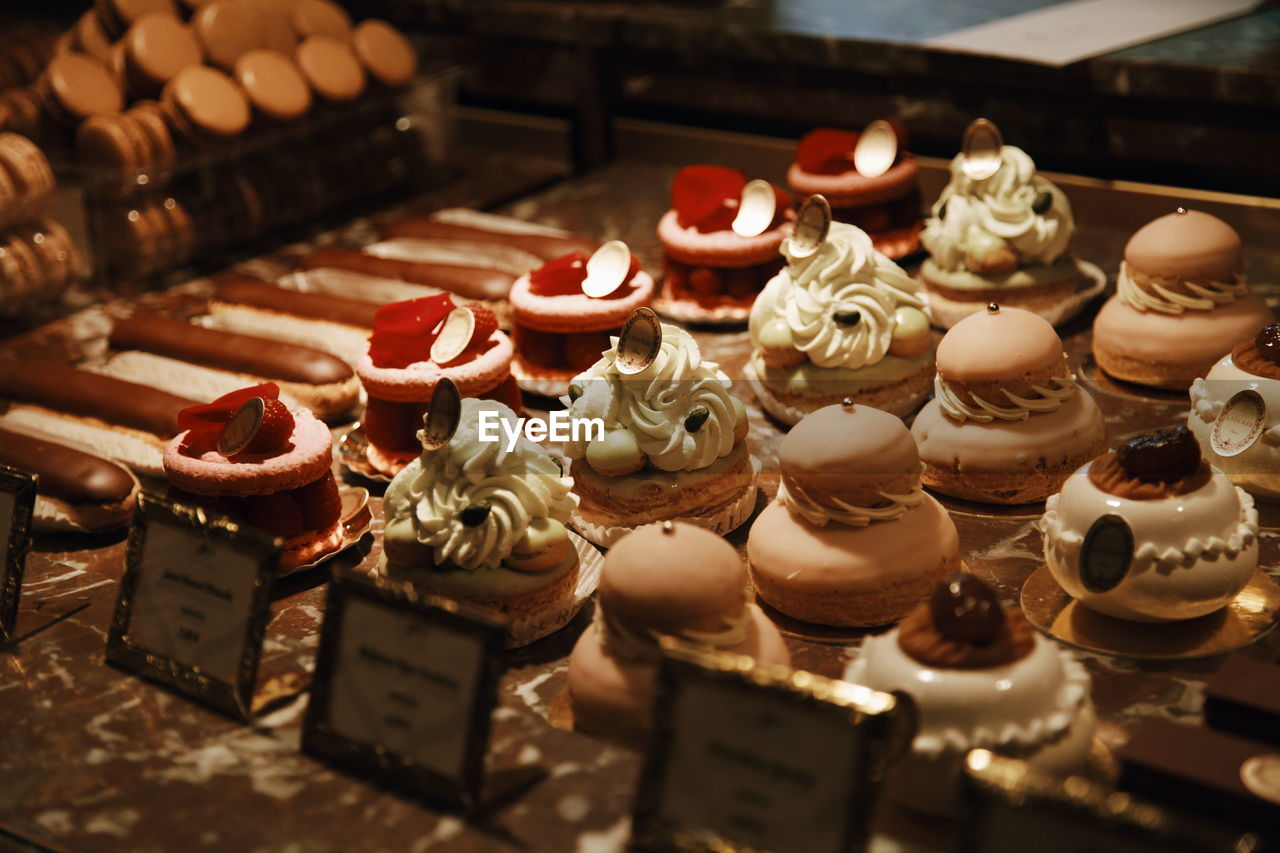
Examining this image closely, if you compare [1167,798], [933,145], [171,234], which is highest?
[933,145]

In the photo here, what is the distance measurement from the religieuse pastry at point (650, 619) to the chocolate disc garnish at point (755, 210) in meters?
1.80

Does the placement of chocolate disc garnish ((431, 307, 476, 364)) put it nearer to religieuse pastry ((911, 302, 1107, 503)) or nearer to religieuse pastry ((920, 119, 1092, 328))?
religieuse pastry ((911, 302, 1107, 503))

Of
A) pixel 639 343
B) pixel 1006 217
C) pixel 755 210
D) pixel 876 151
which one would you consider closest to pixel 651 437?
pixel 639 343

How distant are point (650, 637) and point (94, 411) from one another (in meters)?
1.80

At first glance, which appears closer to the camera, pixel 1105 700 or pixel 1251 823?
pixel 1251 823

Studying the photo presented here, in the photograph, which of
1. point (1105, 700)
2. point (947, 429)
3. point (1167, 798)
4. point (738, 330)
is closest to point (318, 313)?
point (738, 330)

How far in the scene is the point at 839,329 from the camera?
3.00 meters

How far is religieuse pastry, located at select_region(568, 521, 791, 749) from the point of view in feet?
6.06

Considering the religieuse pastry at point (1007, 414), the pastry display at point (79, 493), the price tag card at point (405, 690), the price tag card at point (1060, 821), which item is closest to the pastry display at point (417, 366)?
the pastry display at point (79, 493)

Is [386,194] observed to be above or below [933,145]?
below

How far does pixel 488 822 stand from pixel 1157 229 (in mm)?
2082

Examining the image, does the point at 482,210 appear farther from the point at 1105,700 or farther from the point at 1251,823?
the point at 1251,823

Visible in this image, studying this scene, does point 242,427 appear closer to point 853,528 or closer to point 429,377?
point 429,377

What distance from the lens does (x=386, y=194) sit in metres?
4.88
